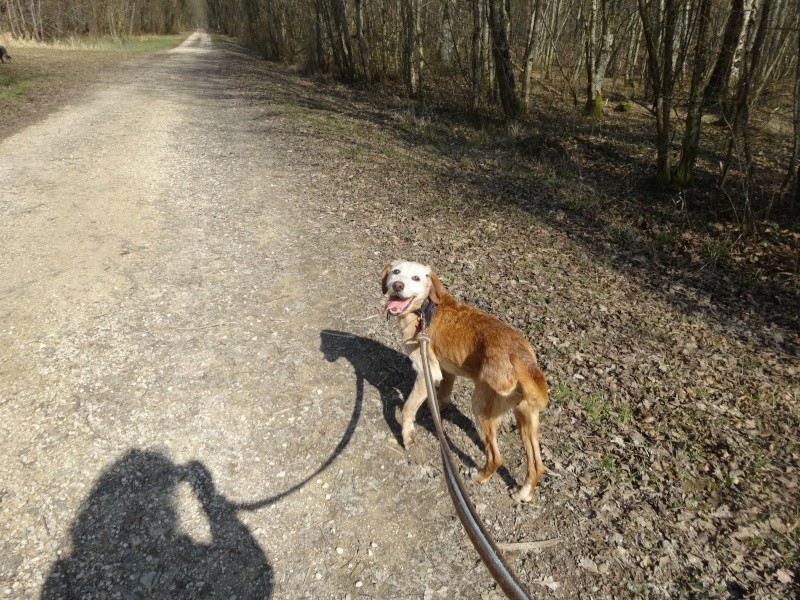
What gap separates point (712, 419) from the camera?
13.7 ft

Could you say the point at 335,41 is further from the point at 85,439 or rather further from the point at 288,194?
the point at 85,439

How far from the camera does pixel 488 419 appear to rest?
10.9ft

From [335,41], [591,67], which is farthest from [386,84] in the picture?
[591,67]

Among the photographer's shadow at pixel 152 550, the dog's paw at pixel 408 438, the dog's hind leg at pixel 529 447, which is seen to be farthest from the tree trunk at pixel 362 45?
the photographer's shadow at pixel 152 550

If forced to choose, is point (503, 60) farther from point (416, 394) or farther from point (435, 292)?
point (416, 394)

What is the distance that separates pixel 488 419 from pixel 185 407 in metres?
2.67

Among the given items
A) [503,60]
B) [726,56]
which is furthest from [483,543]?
[503,60]

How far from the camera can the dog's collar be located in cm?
377

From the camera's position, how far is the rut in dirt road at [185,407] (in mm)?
2908

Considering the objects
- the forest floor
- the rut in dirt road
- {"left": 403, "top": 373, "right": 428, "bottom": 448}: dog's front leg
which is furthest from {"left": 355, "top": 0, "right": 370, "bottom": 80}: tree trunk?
{"left": 403, "top": 373, "right": 428, "bottom": 448}: dog's front leg

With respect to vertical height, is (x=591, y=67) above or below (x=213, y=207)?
above

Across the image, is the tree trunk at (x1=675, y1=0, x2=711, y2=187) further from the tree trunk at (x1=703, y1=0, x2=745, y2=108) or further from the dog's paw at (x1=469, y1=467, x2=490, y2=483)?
the dog's paw at (x1=469, y1=467, x2=490, y2=483)

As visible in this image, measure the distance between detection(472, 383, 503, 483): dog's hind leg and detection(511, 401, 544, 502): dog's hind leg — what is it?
→ 0.59ft

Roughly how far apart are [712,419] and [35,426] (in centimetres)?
596
